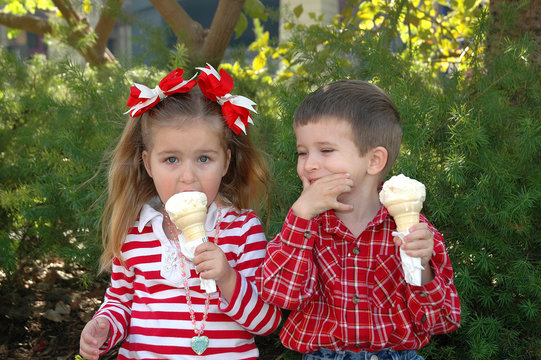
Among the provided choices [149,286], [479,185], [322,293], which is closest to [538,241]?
[479,185]

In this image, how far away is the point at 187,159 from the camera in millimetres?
2361

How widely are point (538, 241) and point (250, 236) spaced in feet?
4.20

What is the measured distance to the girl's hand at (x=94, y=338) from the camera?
7.46 feet

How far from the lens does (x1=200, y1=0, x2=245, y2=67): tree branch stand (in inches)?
187

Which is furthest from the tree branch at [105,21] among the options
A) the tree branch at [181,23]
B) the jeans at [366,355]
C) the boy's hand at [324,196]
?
the jeans at [366,355]

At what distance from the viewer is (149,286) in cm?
247

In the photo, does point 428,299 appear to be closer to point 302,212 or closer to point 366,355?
point 366,355

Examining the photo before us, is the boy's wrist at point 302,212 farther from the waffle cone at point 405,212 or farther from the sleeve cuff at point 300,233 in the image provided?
the waffle cone at point 405,212

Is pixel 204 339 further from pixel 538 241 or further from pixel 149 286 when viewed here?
pixel 538 241

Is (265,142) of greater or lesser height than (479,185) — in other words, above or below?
above

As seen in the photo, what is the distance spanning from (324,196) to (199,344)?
79cm

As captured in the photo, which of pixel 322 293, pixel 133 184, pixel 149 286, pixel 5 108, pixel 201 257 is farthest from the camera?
pixel 5 108

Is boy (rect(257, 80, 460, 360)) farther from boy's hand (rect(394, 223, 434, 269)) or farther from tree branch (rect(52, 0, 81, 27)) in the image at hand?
tree branch (rect(52, 0, 81, 27))

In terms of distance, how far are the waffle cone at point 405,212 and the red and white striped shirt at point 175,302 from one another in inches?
25.9
